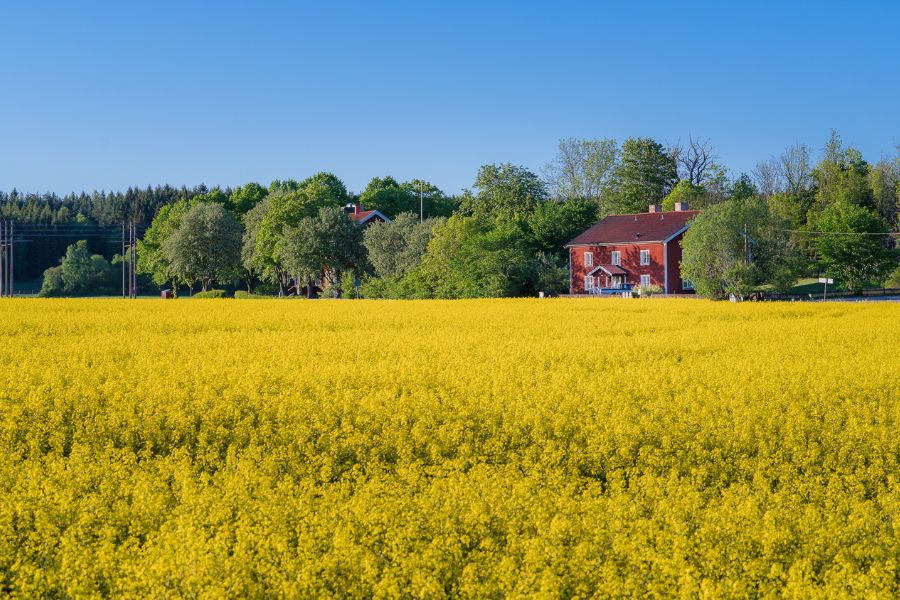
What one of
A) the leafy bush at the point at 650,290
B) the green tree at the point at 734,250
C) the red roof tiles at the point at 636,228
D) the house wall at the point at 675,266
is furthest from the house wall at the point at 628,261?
the green tree at the point at 734,250

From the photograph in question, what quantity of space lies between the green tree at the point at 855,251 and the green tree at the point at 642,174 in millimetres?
33774

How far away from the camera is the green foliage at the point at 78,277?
388ft

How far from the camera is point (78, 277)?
11812 centimetres

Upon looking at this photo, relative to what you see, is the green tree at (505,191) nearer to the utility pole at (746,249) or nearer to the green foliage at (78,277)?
the utility pole at (746,249)

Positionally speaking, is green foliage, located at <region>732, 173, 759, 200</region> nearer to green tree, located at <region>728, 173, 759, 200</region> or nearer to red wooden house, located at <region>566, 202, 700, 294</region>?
green tree, located at <region>728, 173, 759, 200</region>

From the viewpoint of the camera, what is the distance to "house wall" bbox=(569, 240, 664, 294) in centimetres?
8088

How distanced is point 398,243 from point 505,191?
21388 millimetres

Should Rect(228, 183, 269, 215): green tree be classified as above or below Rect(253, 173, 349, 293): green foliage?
above

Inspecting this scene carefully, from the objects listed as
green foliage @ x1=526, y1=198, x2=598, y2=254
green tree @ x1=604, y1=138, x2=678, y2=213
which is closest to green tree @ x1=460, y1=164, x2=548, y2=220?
green foliage @ x1=526, y1=198, x2=598, y2=254

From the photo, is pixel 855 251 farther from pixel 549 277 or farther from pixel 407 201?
pixel 407 201

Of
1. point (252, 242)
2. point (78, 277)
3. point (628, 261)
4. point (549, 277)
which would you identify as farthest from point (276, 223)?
point (78, 277)

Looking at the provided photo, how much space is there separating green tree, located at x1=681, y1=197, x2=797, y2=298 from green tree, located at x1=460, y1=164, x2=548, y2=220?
3189 cm

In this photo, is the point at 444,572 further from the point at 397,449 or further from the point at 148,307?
the point at 148,307

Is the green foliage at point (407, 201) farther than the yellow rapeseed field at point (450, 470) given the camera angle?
Yes
